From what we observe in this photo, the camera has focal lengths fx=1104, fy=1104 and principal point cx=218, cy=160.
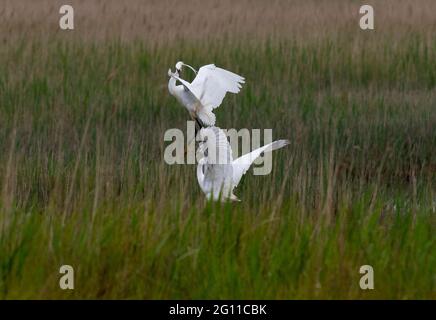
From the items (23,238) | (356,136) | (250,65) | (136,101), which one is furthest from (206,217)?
(250,65)

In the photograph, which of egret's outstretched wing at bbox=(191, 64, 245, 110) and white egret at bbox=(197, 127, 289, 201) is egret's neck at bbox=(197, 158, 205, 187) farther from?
egret's outstretched wing at bbox=(191, 64, 245, 110)

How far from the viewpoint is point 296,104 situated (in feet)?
28.1

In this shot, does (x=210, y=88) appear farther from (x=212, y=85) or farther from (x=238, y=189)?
(x=238, y=189)

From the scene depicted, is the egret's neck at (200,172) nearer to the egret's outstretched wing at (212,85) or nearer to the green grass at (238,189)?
the green grass at (238,189)

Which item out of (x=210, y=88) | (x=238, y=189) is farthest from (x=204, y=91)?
(x=238, y=189)

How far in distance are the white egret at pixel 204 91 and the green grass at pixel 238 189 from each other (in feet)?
Answer: 1.28

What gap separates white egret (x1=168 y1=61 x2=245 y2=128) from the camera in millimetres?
6027

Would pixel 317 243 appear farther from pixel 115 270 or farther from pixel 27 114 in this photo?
pixel 27 114

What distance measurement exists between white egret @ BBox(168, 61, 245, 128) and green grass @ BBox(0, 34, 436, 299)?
391mm

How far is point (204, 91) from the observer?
6.12 m

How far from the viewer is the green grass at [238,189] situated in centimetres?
434

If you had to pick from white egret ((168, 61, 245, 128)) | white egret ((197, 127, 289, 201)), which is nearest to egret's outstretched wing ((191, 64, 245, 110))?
white egret ((168, 61, 245, 128))

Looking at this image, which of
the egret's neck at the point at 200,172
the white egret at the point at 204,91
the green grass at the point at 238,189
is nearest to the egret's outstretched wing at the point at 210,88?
the white egret at the point at 204,91

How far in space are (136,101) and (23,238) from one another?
170 inches
